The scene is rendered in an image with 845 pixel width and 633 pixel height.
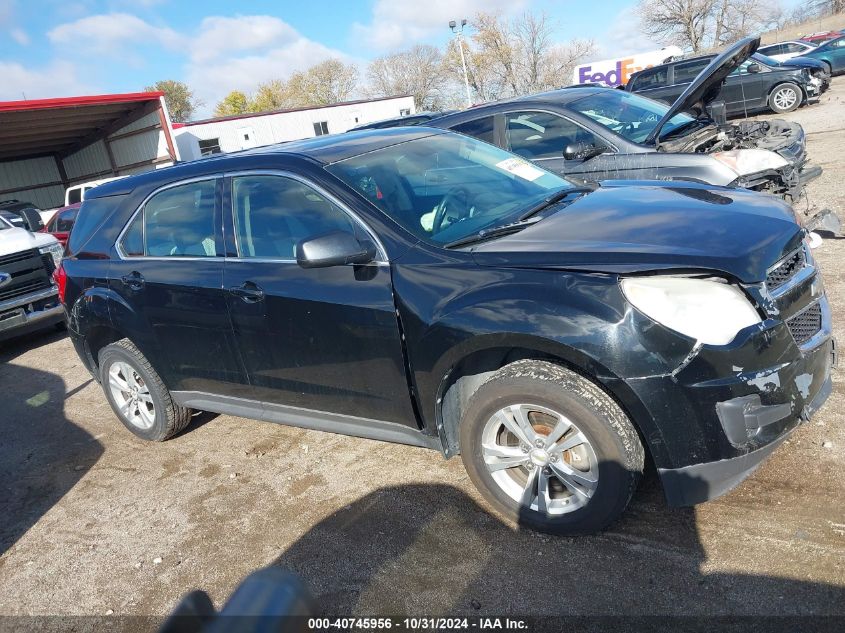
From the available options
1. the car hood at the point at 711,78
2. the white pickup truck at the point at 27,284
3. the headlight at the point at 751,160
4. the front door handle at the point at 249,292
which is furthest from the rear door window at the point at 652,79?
the front door handle at the point at 249,292

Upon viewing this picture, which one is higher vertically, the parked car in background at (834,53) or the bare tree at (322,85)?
the bare tree at (322,85)

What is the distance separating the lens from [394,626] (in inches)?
106

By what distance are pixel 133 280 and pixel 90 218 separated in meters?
0.84

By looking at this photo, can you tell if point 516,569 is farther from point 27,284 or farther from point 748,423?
point 27,284

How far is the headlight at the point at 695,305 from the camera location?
2557 mm

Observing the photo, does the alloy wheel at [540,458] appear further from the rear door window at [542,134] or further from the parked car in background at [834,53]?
the parked car in background at [834,53]

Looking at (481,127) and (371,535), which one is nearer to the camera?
(371,535)

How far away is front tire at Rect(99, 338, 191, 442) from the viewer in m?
4.62

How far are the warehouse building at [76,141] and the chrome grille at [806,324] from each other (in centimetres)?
2055

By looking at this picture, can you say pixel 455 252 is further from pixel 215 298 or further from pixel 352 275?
pixel 215 298

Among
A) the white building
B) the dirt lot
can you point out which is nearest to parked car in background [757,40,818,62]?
the white building

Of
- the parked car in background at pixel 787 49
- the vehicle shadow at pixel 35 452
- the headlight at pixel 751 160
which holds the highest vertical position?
the parked car in background at pixel 787 49

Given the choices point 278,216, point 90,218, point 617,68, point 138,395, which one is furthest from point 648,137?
point 617,68

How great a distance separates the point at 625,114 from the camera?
696 centimetres
